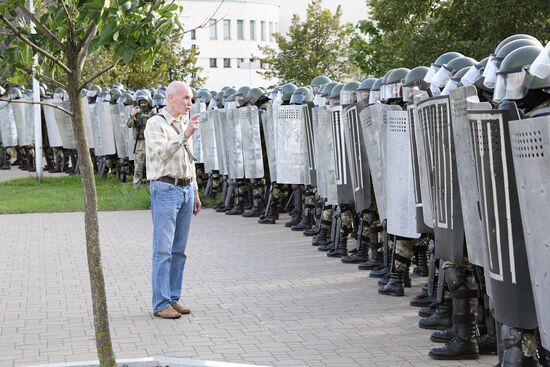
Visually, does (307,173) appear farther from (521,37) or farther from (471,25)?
(471,25)

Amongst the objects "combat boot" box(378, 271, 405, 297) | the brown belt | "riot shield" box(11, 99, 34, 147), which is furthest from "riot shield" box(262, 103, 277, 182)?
"riot shield" box(11, 99, 34, 147)

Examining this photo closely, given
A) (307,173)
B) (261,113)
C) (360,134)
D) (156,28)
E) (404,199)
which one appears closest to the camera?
(156,28)

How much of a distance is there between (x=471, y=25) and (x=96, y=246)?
2726cm

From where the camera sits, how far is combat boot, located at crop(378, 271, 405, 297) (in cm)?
1009

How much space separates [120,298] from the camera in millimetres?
10102

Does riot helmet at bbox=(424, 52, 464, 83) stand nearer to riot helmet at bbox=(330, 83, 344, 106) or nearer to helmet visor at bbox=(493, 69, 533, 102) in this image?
riot helmet at bbox=(330, 83, 344, 106)

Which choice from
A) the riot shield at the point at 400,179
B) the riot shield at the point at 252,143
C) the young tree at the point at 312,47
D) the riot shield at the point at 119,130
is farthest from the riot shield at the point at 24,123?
the young tree at the point at 312,47

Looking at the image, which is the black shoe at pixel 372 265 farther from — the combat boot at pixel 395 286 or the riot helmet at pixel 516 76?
the riot helmet at pixel 516 76

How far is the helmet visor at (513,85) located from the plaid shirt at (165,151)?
3.29m

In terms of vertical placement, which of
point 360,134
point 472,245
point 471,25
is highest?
point 471,25

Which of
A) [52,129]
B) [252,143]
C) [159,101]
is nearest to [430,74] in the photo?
[252,143]

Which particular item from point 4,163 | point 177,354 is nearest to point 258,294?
point 177,354

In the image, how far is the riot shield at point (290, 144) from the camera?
49.6 feet

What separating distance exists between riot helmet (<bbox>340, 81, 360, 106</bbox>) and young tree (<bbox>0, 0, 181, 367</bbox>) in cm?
652
